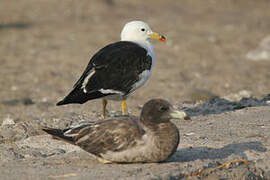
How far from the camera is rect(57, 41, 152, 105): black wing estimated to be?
6500 millimetres

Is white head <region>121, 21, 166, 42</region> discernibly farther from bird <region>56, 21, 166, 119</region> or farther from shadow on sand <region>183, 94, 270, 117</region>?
shadow on sand <region>183, 94, 270, 117</region>

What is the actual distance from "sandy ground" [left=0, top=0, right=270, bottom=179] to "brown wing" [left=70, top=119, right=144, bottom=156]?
0.18 meters

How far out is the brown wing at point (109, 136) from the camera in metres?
4.69

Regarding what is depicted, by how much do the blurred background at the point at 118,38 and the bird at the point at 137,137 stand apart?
316 cm

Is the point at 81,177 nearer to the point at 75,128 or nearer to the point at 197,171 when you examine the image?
the point at 75,128

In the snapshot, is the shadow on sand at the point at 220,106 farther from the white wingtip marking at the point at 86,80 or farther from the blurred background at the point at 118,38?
the blurred background at the point at 118,38

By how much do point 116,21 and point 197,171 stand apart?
563 inches

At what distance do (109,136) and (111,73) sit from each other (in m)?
1.97

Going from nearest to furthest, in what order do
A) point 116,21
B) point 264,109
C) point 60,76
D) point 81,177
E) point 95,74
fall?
point 81,177
point 95,74
point 264,109
point 60,76
point 116,21

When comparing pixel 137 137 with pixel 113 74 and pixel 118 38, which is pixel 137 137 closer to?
pixel 113 74

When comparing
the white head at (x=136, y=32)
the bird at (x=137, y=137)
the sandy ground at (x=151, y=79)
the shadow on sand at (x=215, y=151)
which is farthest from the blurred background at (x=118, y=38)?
the bird at (x=137, y=137)

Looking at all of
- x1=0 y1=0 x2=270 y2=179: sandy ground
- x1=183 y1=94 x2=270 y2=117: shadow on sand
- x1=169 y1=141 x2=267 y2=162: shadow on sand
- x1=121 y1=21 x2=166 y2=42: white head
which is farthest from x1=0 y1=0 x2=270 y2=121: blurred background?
x1=169 y1=141 x2=267 y2=162: shadow on sand

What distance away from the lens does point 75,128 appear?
5.02 m

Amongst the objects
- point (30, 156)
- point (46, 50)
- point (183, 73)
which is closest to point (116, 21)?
point (46, 50)
